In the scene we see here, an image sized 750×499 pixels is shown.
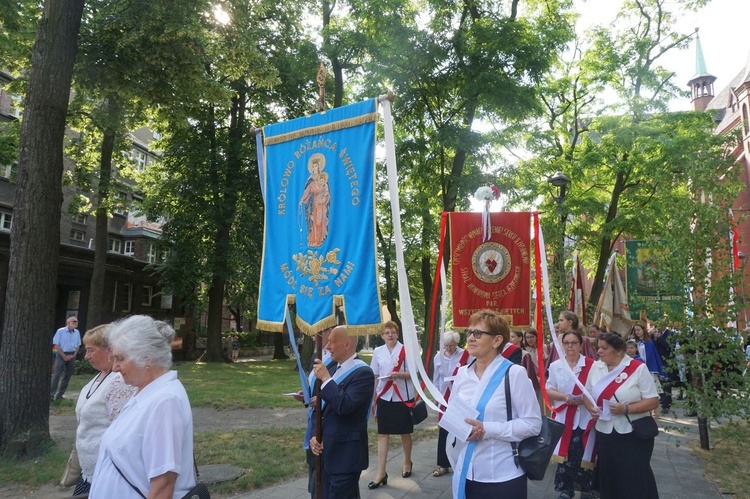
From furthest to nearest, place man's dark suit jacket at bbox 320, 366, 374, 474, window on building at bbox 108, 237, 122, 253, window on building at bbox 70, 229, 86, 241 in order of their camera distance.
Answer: window on building at bbox 108, 237, 122, 253, window on building at bbox 70, 229, 86, 241, man's dark suit jacket at bbox 320, 366, 374, 474

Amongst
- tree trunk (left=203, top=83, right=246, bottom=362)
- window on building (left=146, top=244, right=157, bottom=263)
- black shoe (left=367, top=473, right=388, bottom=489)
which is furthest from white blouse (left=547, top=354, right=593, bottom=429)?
window on building (left=146, top=244, right=157, bottom=263)

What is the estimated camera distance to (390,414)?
7.05m

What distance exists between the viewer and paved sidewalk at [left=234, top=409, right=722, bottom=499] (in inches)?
252

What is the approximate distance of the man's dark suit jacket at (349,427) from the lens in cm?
430

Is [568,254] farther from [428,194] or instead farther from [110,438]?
[110,438]

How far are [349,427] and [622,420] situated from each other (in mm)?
2694

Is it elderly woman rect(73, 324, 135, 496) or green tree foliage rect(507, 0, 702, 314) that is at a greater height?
green tree foliage rect(507, 0, 702, 314)

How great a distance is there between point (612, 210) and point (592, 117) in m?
4.15

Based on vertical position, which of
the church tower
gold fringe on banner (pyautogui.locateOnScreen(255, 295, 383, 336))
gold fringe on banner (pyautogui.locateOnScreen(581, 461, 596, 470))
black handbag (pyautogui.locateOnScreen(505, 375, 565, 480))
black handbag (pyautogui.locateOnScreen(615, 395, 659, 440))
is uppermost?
the church tower


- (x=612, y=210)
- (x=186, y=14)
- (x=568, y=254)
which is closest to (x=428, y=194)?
(x=568, y=254)

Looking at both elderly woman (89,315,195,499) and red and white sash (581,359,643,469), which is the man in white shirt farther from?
red and white sash (581,359,643,469)

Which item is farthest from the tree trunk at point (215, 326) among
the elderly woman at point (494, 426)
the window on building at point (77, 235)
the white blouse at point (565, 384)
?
the elderly woman at point (494, 426)

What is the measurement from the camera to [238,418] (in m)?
11.9

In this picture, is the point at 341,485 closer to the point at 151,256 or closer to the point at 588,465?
the point at 588,465
